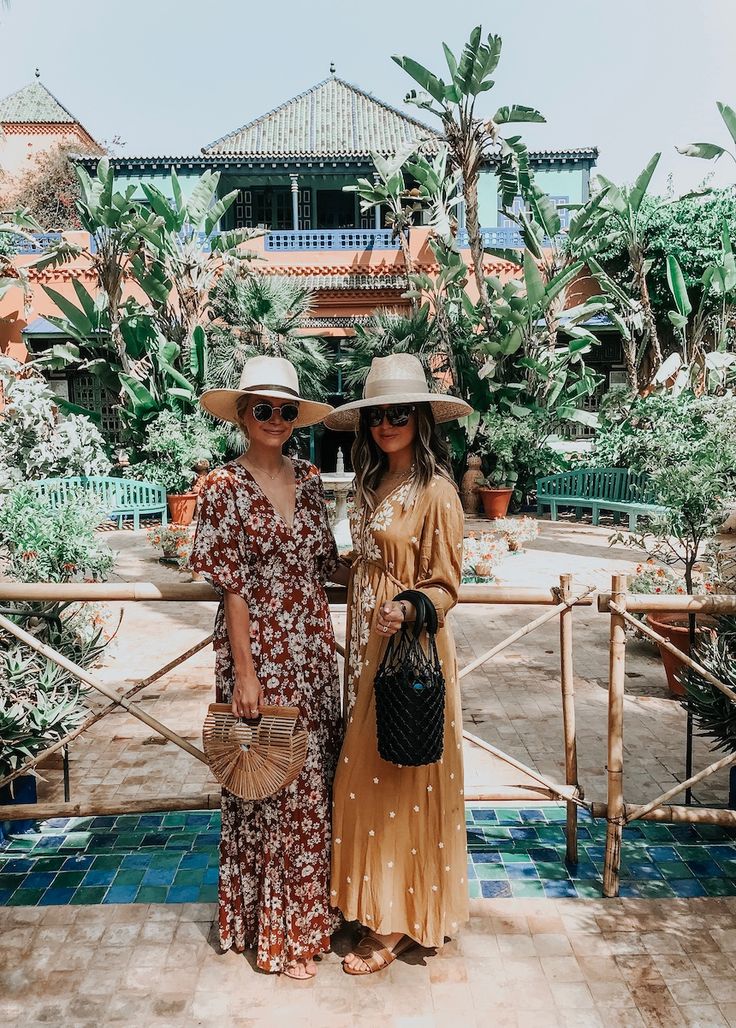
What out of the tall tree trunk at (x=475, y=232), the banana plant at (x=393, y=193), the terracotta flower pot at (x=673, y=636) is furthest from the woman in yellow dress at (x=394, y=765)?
the banana plant at (x=393, y=193)

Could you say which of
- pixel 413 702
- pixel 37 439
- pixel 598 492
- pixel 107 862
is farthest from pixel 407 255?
pixel 413 702

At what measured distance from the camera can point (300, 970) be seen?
2479 millimetres

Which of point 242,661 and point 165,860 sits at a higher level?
point 242,661

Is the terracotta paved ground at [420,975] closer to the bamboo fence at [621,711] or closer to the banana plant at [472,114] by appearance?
the bamboo fence at [621,711]

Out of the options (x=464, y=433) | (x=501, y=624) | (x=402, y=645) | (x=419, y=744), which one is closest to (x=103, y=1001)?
(x=419, y=744)

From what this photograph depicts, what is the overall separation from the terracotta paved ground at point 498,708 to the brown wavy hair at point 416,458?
2.19 metres

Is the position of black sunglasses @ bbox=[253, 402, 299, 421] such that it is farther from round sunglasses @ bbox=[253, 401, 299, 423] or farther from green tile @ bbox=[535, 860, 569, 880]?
green tile @ bbox=[535, 860, 569, 880]

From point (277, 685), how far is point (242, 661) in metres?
0.15

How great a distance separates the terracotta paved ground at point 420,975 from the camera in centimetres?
231

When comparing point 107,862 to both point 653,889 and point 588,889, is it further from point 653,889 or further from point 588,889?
point 653,889

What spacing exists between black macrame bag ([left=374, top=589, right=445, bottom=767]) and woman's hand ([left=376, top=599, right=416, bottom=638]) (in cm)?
2

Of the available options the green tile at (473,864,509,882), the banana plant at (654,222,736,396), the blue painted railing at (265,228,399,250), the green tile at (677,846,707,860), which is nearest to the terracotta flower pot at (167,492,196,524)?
the blue painted railing at (265,228,399,250)

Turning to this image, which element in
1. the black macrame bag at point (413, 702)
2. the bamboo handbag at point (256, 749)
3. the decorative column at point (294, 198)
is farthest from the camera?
the decorative column at point (294, 198)

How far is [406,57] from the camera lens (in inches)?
495
